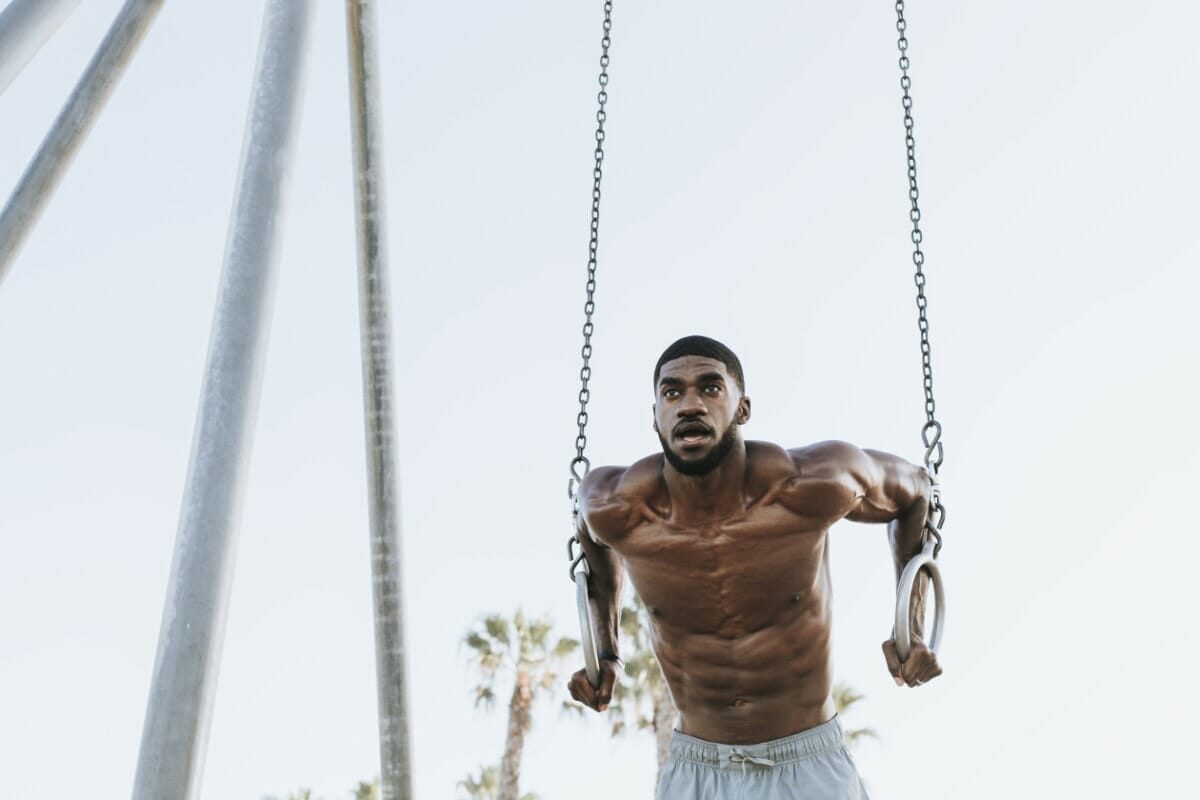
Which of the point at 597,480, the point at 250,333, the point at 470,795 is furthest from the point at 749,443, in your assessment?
the point at 470,795

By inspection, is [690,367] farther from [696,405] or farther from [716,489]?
[716,489]

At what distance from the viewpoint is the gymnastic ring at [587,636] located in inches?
207

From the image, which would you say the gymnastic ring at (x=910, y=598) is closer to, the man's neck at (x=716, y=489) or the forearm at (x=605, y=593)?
the man's neck at (x=716, y=489)

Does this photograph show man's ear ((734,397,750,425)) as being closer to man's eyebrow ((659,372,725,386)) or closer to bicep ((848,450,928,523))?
man's eyebrow ((659,372,725,386))

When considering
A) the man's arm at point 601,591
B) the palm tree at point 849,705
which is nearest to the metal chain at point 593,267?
the man's arm at point 601,591

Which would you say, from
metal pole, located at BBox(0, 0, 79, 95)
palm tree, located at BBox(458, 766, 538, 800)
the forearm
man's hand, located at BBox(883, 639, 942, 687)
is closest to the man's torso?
the forearm

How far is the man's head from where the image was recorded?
5109 mm

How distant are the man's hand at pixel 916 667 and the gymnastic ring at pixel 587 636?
112cm

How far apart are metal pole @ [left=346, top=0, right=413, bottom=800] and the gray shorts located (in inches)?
123

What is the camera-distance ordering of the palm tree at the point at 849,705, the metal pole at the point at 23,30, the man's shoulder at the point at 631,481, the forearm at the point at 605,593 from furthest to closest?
the palm tree at the point at 849,705
the metal pole at the point at 23,30
the forearm at the point at 605,593
the man's shoulder at the point at 631,481

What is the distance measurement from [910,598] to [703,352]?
1.19 m

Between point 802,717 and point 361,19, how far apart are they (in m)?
5.29

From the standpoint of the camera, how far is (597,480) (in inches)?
223

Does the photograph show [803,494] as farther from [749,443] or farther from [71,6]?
[71,6]
